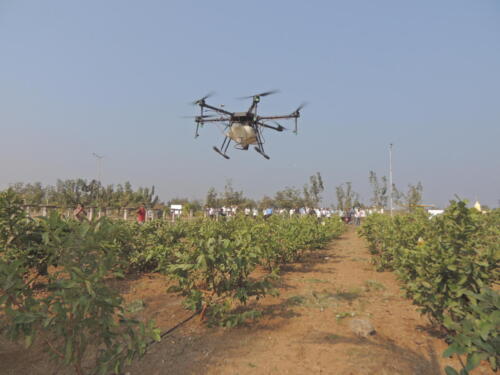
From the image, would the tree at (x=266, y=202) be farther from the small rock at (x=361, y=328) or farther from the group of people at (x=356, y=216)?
the small rock at (x=361, y=328)

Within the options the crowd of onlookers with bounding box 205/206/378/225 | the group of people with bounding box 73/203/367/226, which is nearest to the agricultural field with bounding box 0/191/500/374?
the group of people with bounding box 73/203/367/226

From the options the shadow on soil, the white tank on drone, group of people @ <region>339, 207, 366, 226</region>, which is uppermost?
the white tank on drone

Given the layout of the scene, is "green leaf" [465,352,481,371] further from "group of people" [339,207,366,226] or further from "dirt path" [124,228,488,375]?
"group of people" [339,207,366,226]

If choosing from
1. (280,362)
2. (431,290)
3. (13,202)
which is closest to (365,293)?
(431,290)

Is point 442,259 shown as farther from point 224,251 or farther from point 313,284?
point 313,284

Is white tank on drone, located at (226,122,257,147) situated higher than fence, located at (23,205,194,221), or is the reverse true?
white tank on drone, located at (226,122,257,147)

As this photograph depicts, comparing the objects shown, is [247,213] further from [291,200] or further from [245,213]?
[291,200]

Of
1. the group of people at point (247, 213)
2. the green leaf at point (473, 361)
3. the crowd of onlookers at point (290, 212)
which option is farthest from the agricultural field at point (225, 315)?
the crowd of onlookers at point (290, 212)
